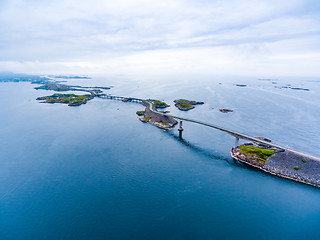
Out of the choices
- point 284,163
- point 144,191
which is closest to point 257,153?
point 284,163

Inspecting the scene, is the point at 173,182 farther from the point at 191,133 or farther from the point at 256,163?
the point at 191,133

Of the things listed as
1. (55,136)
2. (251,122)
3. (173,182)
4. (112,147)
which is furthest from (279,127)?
(55,136)

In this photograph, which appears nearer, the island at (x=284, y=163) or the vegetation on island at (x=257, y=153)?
the island at (x=284, y=163)

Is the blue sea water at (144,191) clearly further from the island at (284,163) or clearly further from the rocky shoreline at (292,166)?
the island at (284,163)

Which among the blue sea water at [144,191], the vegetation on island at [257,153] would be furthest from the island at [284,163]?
the blue sea water at [144,191]

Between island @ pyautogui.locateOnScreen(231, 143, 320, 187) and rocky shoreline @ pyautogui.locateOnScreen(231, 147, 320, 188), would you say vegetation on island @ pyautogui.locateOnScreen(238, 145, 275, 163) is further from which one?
rocky shoreline @ pyautogui.locateOnScreen(231, 147, 320, 188)

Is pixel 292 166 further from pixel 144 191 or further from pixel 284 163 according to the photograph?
pixel 144 191

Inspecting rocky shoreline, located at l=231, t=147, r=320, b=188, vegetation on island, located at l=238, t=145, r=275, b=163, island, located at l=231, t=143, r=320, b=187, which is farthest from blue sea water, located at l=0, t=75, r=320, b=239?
vegetation on island, located at l=238, t=145, r=275, b=163
